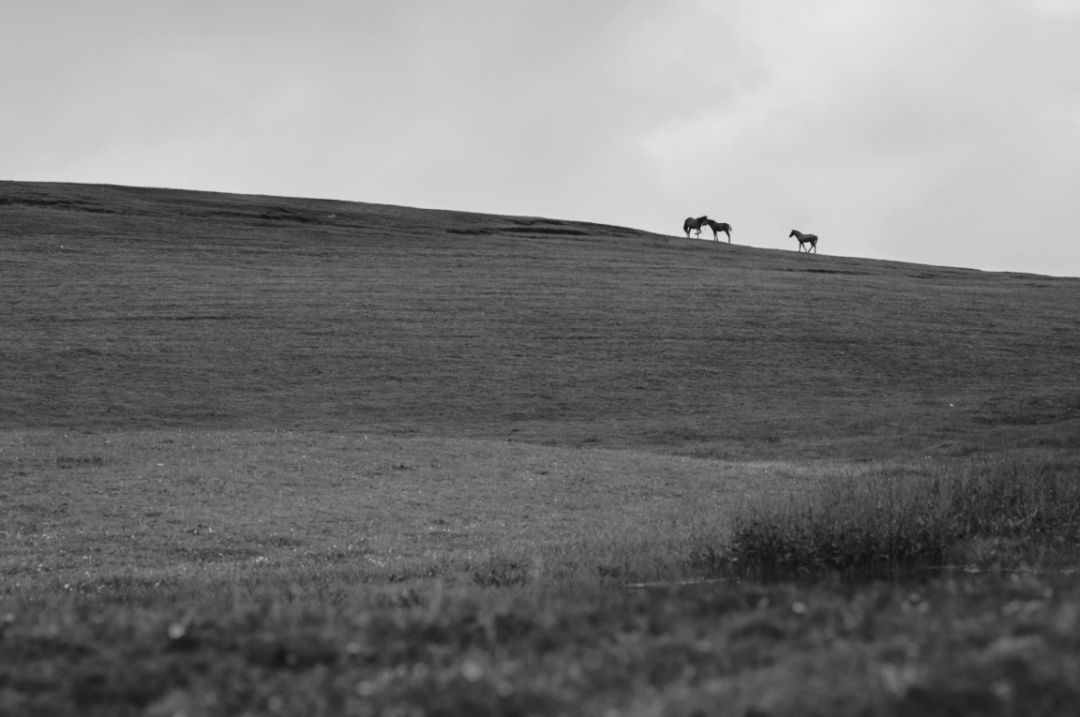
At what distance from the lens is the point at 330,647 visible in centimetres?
812

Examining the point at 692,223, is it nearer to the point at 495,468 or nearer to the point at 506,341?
the point at 506,341

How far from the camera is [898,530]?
15.7 m

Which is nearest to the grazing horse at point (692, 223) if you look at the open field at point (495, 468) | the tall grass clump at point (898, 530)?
the open field at point (495, 468)

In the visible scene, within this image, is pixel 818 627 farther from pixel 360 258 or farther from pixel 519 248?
pixel 519 248

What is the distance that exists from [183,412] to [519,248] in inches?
1853

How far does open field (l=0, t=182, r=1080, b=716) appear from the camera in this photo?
7.51m

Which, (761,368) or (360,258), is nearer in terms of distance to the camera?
(761,368)

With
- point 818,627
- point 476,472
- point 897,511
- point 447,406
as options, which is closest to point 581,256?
point 447,406

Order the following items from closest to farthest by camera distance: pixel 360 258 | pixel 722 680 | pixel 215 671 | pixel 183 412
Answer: pixel 722 680 < pixel 215 671 < pixel 183 412 < pixel 360 258

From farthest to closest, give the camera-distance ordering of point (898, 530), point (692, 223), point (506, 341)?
1. point (692, 223)
2. point (506, 341)
3. point (898, 530)

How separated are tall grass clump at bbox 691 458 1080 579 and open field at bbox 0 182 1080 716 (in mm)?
141

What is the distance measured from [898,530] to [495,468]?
45.3ft

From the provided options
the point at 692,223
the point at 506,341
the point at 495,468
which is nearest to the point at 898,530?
the point at 495,468

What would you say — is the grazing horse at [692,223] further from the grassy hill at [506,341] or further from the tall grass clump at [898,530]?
the tall grass clump at [898,530]
